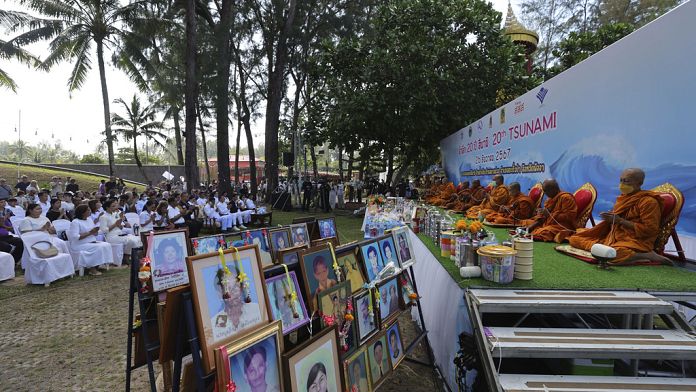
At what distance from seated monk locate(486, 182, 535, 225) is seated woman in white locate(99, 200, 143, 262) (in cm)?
771

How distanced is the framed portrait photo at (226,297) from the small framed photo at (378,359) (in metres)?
1.11

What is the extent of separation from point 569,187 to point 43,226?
32.6ft

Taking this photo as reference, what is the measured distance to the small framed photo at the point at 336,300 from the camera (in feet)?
7.73

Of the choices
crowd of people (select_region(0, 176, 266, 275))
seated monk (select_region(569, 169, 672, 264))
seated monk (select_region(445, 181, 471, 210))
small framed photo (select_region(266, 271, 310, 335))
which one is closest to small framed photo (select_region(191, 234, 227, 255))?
small framed photo (select_region(266, 271, 310, 335))

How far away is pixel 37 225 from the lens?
259 inches

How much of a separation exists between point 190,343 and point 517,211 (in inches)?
277

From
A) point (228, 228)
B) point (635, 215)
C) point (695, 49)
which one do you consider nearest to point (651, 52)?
point (695, 49)

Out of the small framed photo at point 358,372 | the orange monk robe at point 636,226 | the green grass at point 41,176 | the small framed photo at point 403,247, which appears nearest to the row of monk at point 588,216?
the orange monk robe at point 636,226

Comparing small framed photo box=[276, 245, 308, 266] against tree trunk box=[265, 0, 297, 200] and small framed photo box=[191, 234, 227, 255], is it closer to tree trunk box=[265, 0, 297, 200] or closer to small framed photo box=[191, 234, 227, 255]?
small framed photo box=[191, 234, 227, 255]

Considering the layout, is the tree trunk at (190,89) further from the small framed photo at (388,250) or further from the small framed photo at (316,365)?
the small framed photo at (316,365)

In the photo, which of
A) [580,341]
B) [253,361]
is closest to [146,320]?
[253,361]

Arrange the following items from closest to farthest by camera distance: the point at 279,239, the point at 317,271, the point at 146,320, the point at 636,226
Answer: the point at 317,271
the point at 146,320
the point at 279,239
the point at 636,226

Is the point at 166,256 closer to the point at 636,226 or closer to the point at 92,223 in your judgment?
the point at 636,226

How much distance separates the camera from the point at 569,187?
6867 millimetres
